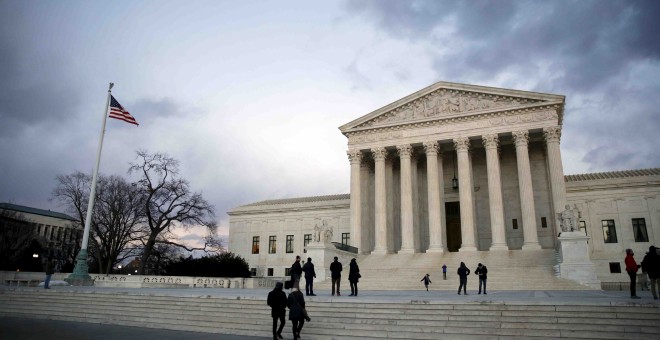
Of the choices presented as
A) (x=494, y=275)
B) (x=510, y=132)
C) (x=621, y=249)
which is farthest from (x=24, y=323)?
(x=621, y=249)

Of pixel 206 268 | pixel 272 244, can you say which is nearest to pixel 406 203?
pixel 206 268

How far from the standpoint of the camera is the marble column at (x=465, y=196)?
1356 inches

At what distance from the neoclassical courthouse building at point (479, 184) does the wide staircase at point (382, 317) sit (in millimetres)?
22161

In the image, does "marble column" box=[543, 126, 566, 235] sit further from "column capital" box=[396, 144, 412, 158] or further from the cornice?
→ "column capital" box=[396, 144, 412, 158]

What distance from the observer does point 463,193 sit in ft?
117

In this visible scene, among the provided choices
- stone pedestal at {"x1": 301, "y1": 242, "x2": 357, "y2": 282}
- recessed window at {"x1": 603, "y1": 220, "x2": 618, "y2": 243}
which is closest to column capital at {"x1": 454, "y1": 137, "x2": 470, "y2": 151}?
stone pedestal at {"x1": 301, "y1": 242, "x2": 357, "y2": 282}

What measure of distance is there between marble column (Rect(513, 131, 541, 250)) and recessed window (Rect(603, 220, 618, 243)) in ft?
30.5

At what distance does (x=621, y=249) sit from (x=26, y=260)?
60333 mm

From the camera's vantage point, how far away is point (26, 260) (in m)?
49.5

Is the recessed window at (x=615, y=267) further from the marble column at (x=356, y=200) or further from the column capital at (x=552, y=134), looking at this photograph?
the marble column at (x=356, y=200)

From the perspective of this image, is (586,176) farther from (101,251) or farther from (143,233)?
(101,251)

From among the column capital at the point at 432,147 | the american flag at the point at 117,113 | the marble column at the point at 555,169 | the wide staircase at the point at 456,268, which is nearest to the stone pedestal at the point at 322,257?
the wide staircase at the point at 456,268

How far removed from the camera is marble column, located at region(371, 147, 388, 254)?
37562 mm

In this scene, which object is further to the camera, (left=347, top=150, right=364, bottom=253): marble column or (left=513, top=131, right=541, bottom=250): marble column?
(left=347, top=150, right=364, bottom=253): marble column
